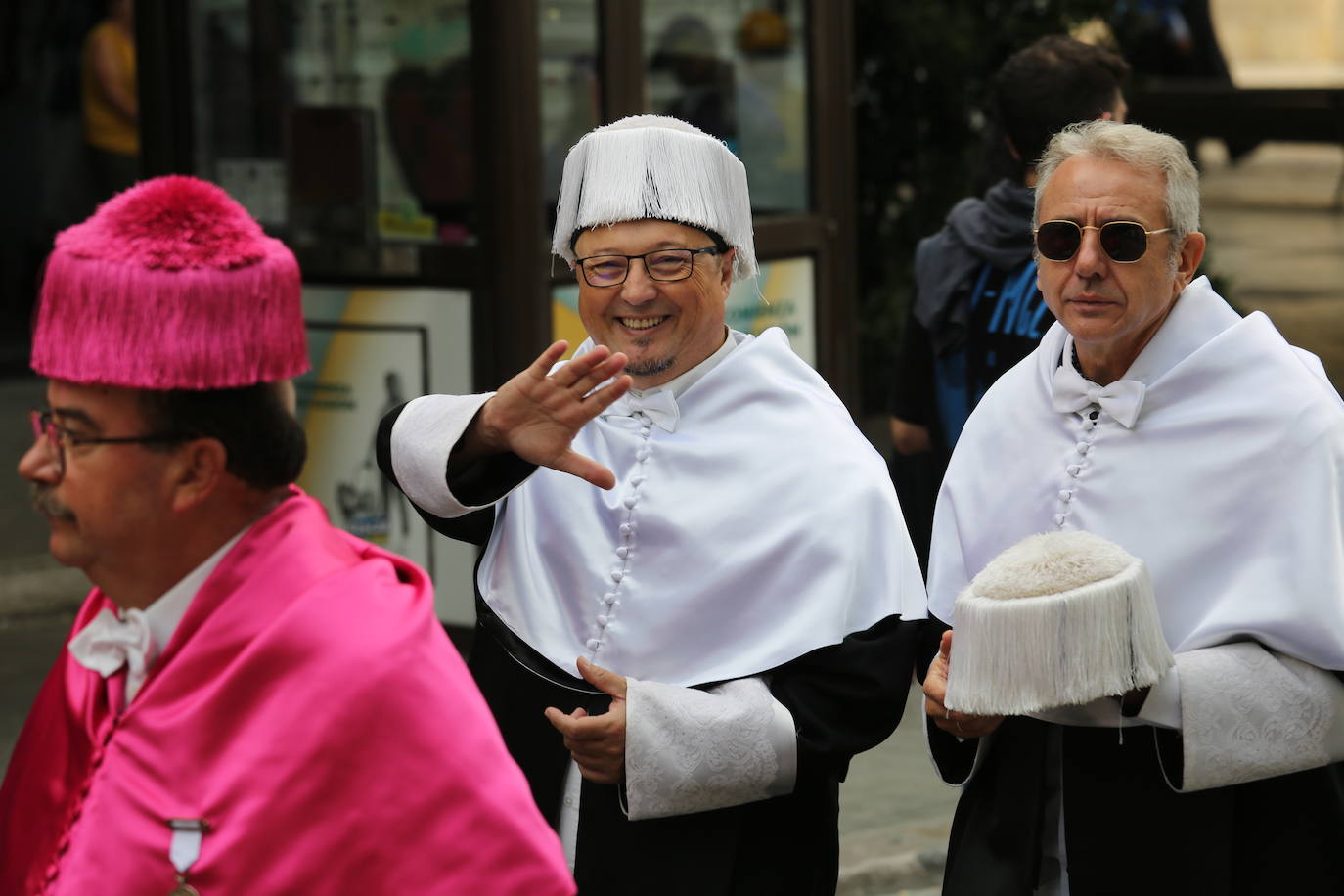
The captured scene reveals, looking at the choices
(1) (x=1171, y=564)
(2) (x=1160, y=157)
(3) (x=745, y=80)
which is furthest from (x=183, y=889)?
(3) (x=745, y=80)

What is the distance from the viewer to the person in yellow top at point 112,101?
11.6 metres

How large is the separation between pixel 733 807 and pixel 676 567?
15.1 inches

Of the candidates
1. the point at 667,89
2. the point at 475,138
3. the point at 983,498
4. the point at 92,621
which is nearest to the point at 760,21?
the point at 667,89

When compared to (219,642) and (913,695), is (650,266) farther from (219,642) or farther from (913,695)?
(913,695)

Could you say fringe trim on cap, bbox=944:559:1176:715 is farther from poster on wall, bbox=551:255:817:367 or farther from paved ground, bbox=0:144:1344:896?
poster on wall, bbox=551:255:817:367

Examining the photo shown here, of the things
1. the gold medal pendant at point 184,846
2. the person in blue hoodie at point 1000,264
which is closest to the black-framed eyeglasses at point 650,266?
the gold medal pendant at point 184,846

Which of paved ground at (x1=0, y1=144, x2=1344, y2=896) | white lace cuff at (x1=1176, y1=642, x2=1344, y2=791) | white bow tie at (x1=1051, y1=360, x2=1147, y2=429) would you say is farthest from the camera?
paved ground at (x1=0, y1=144, x2=1344, y2=896)

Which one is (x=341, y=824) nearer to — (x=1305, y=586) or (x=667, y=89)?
(x=1305, y=586)

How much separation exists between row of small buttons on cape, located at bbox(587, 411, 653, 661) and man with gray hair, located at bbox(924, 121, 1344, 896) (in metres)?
0.52

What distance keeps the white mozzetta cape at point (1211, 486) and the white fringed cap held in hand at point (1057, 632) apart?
0.25 m

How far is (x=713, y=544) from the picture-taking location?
3.51m

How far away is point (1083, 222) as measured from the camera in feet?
11.5

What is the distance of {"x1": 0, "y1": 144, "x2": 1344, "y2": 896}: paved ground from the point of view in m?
6.17

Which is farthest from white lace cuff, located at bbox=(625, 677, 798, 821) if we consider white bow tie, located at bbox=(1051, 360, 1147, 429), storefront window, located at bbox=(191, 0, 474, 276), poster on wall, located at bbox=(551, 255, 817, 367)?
poster on wall, located at bbox=(551, 255, 817, 367)
